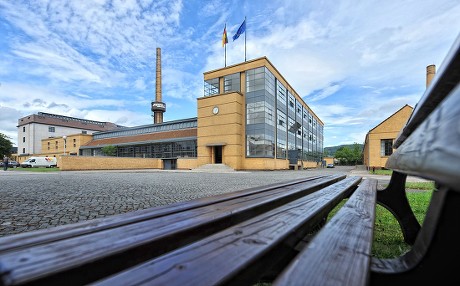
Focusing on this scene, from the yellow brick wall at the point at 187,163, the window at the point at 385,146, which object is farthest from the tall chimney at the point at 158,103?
the window at the point at 385,146

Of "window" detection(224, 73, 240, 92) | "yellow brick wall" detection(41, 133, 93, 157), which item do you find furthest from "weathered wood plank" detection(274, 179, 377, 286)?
"yellow brick wall" detection(41, 133, 93, 157)

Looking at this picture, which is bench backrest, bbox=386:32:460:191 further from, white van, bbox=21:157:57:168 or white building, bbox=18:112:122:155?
white building, bbox=18:112:122:155

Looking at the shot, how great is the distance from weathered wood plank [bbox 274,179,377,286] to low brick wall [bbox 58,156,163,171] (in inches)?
1252

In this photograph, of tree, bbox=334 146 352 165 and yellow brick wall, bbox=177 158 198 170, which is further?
tree, bbox=334 146 352 165

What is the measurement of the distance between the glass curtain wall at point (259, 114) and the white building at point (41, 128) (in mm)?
64983

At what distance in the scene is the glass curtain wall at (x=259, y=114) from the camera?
32094 mm

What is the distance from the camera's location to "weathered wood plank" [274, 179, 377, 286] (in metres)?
0.72

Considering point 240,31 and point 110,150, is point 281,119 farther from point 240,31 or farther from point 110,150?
point 110,150

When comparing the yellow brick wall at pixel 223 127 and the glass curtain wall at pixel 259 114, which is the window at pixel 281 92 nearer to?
the glass curtain wall at pixel 259 114

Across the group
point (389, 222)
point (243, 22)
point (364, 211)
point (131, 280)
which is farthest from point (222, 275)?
point (243, 22)

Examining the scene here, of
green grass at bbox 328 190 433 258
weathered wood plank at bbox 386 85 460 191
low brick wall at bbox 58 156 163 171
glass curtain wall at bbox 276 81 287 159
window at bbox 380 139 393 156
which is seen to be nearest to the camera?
weathered wood plank at bbox 386 85 460 191

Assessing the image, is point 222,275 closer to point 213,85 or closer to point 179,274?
point 179,274

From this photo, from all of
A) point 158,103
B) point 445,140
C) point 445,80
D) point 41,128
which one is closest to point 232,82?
point 158,103

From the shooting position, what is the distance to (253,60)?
32.4m
